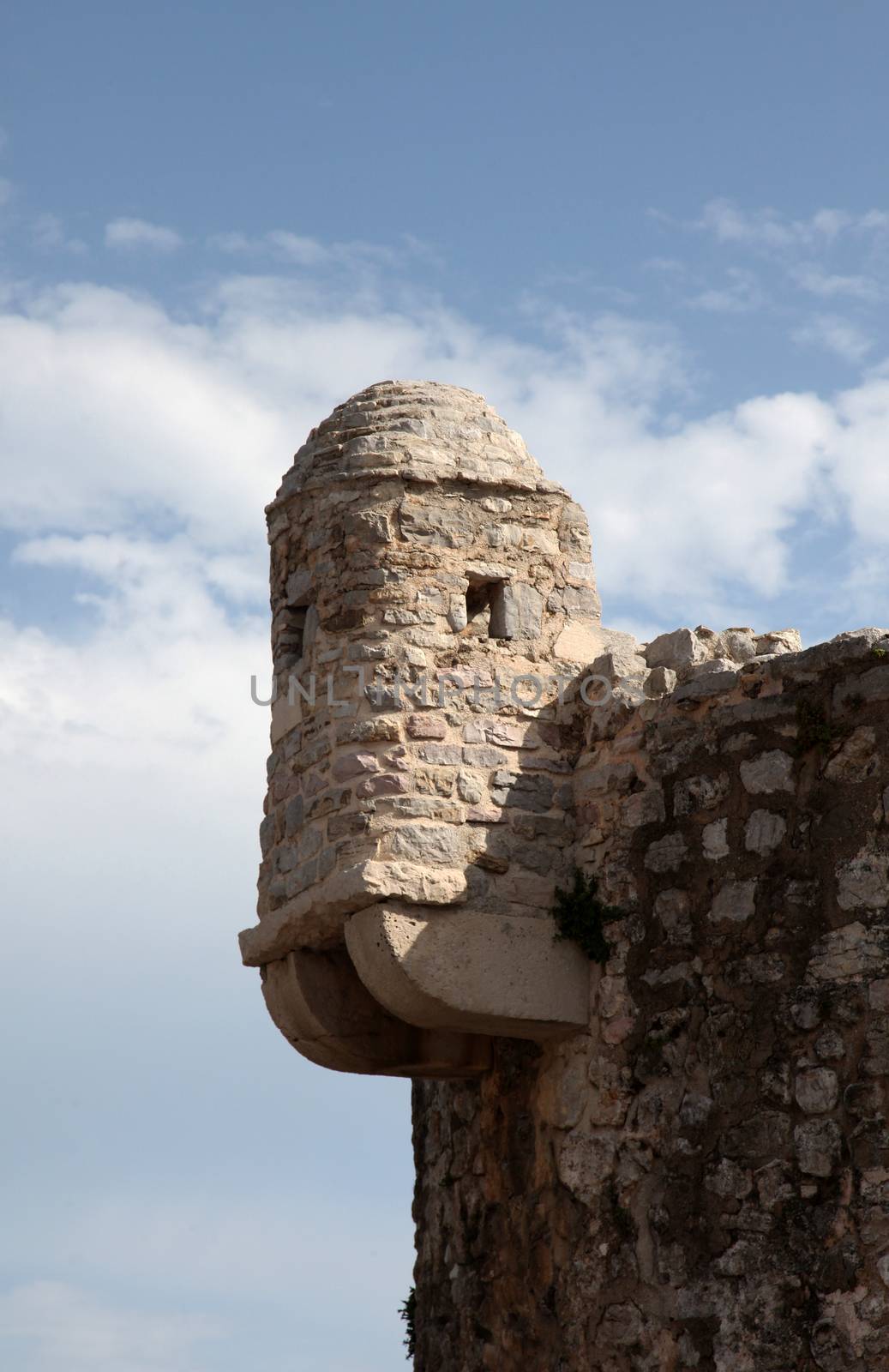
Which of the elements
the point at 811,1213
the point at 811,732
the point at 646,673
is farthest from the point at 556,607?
the point at 811,1213

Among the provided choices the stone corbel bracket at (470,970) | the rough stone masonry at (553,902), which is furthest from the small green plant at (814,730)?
the stone corbel bracket at (470,970)

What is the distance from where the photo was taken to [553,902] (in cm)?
732

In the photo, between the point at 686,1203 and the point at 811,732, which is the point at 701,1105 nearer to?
the point at 686,1203

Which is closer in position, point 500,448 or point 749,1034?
point 749,1034

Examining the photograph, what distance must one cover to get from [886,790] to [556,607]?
1.89 meters

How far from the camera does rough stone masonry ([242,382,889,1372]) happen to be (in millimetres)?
6359

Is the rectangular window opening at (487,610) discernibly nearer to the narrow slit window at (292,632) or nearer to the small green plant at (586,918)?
the narrow slit window at (292,632)

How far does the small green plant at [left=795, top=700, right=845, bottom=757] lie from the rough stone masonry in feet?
0.04

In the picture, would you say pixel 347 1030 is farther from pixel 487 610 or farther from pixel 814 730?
pixel 814 730

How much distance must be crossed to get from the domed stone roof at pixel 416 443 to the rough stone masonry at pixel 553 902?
14mm

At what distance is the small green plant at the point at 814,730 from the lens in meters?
6.64

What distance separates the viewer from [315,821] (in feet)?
24.5

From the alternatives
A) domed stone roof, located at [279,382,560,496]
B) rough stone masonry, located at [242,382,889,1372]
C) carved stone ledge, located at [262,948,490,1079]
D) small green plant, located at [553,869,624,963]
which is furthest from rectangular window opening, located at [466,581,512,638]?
carved stone ledge, located at [262,948,490,1079]

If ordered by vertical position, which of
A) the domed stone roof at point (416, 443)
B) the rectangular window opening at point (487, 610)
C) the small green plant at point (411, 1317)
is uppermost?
the domed stone roof at point (416, 443)
